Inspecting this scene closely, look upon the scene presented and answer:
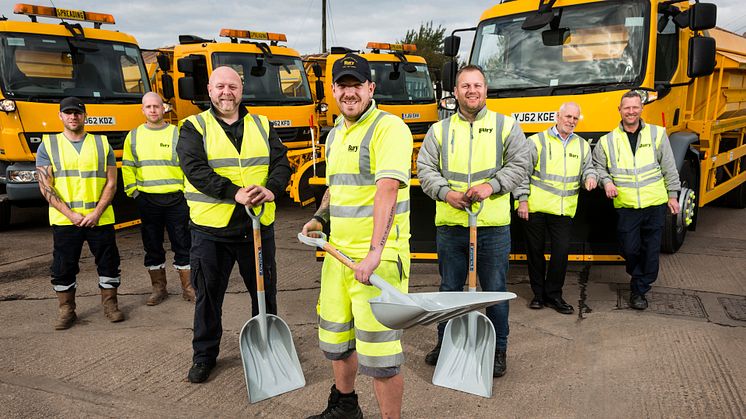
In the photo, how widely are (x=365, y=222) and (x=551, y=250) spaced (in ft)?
7.97

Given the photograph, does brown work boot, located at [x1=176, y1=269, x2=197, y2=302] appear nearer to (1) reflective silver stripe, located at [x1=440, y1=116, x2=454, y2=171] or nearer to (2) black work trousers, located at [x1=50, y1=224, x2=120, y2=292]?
(2) black work trousers, located at [x1=50, y1=224, x2=120, y2=292]

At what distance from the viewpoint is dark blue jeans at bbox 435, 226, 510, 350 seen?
3.45m

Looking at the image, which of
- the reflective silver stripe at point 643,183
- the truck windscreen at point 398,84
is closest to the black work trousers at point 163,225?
the reflective silver stripe at point 643,183

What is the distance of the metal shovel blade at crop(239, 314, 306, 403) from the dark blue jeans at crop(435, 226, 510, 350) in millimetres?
1049

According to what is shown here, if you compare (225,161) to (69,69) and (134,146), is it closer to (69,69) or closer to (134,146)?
(134,146)

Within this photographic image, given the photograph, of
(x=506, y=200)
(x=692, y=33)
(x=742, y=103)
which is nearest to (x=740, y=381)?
(x=506, y=200)

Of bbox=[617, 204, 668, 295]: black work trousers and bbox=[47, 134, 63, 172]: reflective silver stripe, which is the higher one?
bbox=[47, 134, 63, 172]: reflective silver stripe

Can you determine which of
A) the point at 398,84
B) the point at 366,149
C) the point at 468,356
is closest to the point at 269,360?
the point at 468,356

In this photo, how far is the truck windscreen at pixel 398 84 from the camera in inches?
432

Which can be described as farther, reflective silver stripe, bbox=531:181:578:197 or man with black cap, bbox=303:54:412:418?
reflective silver stripe, bbox=531:181:578:197

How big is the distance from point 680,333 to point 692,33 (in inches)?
131

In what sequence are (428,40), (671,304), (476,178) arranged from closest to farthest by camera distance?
(476,178) < (671,304) < (428,40)

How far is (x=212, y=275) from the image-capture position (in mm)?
3447

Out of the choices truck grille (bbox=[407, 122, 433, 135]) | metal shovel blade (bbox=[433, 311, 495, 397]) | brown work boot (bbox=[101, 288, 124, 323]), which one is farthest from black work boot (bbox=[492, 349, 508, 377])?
truck grille (bbox=[407, 122, 433, 135])
